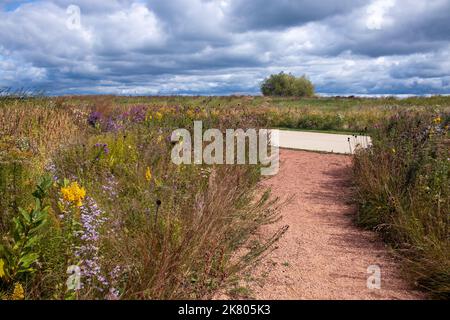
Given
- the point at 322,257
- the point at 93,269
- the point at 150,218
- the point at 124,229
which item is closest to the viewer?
the point at 93,269

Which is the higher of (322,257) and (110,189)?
(110,189)

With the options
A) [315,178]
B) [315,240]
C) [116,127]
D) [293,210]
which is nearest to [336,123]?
[315,178]

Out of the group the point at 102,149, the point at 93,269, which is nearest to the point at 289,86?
the point at 102,149

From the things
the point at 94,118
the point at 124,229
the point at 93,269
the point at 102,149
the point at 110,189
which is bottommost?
the point at 93,269

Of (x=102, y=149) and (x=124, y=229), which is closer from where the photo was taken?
(x=124, y=229)

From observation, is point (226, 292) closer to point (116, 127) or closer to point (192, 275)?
point (192, 275)

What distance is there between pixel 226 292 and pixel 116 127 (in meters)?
6.15

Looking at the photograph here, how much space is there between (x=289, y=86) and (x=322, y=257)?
52219mm

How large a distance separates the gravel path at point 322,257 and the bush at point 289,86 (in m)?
49.1

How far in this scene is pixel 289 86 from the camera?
54375 millimetres

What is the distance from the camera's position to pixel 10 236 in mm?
2939

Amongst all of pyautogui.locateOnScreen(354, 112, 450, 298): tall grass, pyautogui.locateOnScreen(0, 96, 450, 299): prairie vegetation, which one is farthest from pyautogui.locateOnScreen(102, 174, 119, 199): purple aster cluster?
pyautogui.locateOnScreen(354, 112, 450, 298): tall grass

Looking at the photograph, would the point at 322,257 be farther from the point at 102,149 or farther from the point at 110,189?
the point at 102,149

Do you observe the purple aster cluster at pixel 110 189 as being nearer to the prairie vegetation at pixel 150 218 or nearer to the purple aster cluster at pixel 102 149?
the prairie vegetation at pixel 150 218
